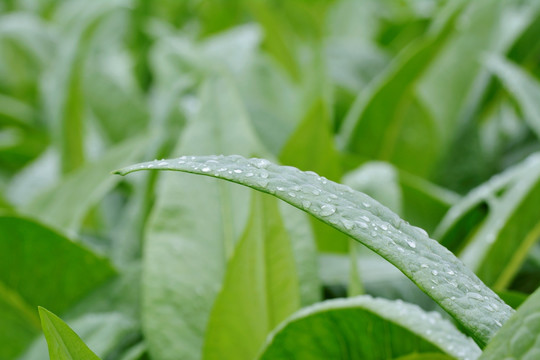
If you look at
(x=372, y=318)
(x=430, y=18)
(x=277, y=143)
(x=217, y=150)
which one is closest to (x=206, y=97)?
(x=217, y=150)

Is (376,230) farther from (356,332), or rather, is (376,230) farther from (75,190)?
(75,190)

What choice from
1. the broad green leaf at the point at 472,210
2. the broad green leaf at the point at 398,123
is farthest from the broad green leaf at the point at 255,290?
the broad green leaf at the point at 398,123

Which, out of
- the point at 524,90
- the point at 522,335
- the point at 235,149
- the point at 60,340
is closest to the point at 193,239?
the point at 235,149

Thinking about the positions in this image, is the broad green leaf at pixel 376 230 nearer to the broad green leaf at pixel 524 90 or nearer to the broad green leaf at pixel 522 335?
the broad green leaf at pixel 522 335

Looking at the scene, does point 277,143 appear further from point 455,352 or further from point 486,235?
point 455,352

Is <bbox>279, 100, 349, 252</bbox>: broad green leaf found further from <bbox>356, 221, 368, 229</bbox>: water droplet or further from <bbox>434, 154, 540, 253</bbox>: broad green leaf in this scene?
<bbox>356, 221, 368, 229</bbox>: water droplet

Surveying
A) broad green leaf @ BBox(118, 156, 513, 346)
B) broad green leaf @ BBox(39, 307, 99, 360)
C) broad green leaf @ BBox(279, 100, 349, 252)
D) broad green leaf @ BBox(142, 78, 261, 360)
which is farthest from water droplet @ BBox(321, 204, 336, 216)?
broad green leaf @ BBox(279, 100, 349, 252)
